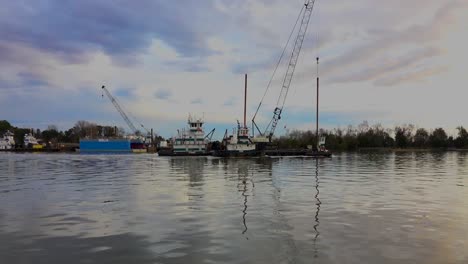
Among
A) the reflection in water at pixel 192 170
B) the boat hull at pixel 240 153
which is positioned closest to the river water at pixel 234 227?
the reflection in water at pixel 192 170

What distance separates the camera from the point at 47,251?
11766mm

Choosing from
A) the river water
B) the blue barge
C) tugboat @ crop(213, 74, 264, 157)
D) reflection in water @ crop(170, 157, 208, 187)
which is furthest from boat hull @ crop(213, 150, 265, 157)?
the blue barge

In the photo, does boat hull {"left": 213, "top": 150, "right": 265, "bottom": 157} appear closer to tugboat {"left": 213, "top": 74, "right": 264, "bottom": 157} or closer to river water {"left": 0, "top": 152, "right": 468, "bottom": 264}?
tugboat {"left": 213, "top": 74, "right": 264, "bottom": 157}

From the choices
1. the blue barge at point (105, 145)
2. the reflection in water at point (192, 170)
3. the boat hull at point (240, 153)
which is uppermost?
the blue barge at point (105, 145)

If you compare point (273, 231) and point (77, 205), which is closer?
point (273, 231)

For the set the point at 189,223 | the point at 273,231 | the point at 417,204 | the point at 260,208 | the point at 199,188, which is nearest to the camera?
the point at 273,231

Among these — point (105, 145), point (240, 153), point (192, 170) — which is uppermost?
point (105, 145)

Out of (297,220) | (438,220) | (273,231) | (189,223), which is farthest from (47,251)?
(438,220)

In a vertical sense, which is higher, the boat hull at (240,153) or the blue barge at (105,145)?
the blue barge at (105,145)

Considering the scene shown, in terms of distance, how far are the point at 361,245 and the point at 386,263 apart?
1.80 m

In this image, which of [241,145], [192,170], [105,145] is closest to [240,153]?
[241,145]

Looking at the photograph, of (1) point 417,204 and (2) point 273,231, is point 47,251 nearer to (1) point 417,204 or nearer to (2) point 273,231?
(2) point 273,231

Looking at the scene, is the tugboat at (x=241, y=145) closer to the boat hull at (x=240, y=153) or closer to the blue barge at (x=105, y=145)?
the boat hull at (x=240, y=153)

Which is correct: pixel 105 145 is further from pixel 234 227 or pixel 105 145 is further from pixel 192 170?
pixel 234 227
